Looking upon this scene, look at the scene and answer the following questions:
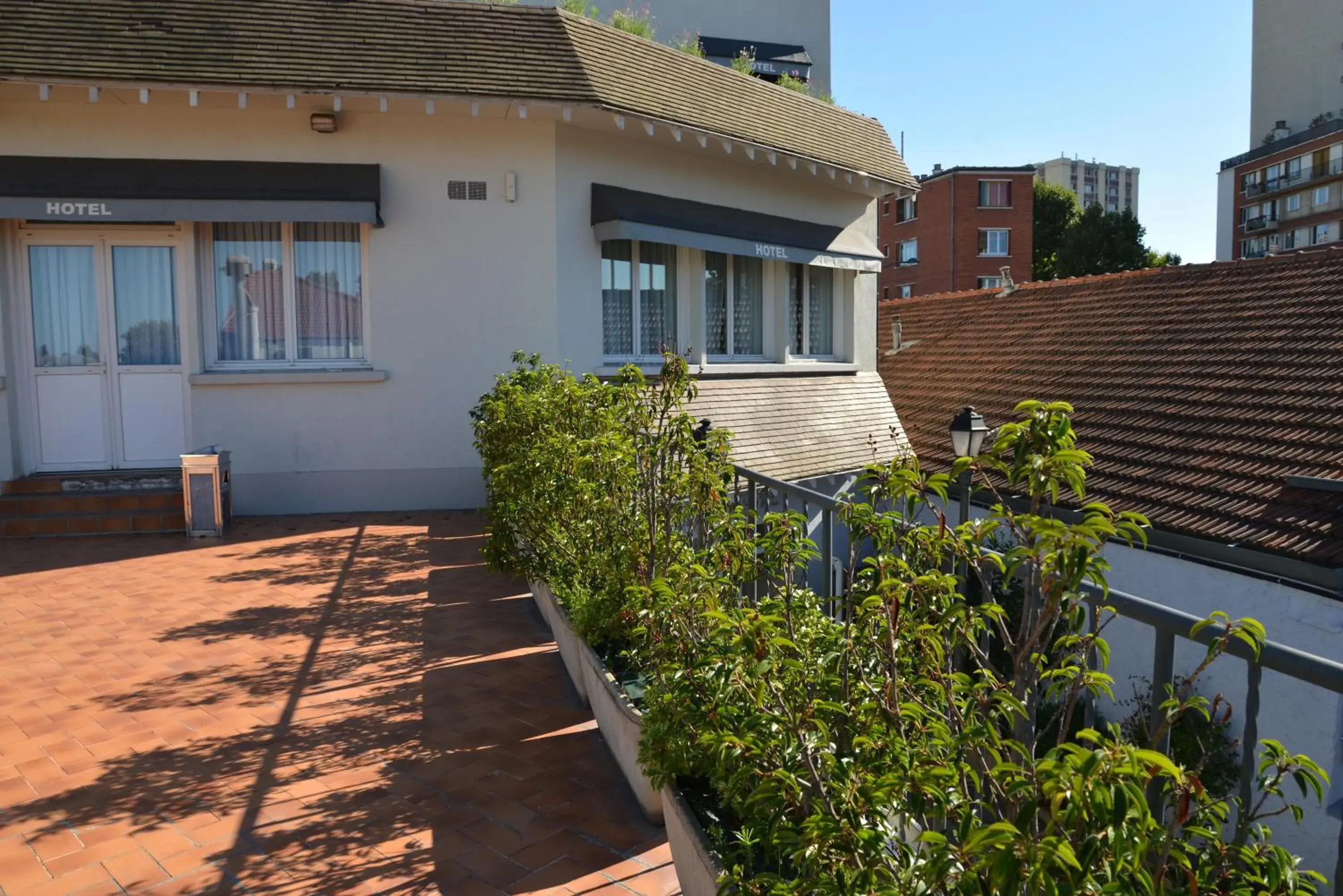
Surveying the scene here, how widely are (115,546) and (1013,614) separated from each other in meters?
9.50

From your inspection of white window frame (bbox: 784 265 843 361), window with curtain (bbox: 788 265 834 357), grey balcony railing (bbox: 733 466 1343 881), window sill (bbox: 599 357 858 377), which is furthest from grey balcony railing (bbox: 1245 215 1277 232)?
grey balcony railing (bbox: 733 466 1343 881)

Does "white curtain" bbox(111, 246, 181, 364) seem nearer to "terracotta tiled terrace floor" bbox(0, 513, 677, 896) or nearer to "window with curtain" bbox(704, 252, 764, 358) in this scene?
"terracotta tiled terrace floor" bbox(0, 513, 677, 896)

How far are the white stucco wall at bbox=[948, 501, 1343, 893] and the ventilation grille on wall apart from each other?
24.7ft

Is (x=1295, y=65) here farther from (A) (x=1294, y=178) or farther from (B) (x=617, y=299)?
(B) (x=617, y=299)

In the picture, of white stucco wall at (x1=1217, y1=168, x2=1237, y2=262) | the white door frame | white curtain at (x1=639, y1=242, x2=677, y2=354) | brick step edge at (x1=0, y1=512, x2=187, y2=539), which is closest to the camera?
brick step edge at (x1=0, y1=512, x2=187, y2=539)

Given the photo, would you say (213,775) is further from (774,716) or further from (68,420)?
(68,420)

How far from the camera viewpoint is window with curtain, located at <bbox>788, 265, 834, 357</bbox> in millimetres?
14906

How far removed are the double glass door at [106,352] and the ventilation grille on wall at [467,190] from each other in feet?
9.87

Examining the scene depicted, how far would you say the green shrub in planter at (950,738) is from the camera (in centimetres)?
158

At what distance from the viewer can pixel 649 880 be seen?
3469 mm

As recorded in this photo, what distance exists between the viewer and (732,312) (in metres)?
14.0

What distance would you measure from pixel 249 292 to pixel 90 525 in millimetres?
2942

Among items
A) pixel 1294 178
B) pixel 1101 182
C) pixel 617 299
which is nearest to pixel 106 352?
pixel 617 299

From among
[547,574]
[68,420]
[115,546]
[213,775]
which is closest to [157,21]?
[68,420]
